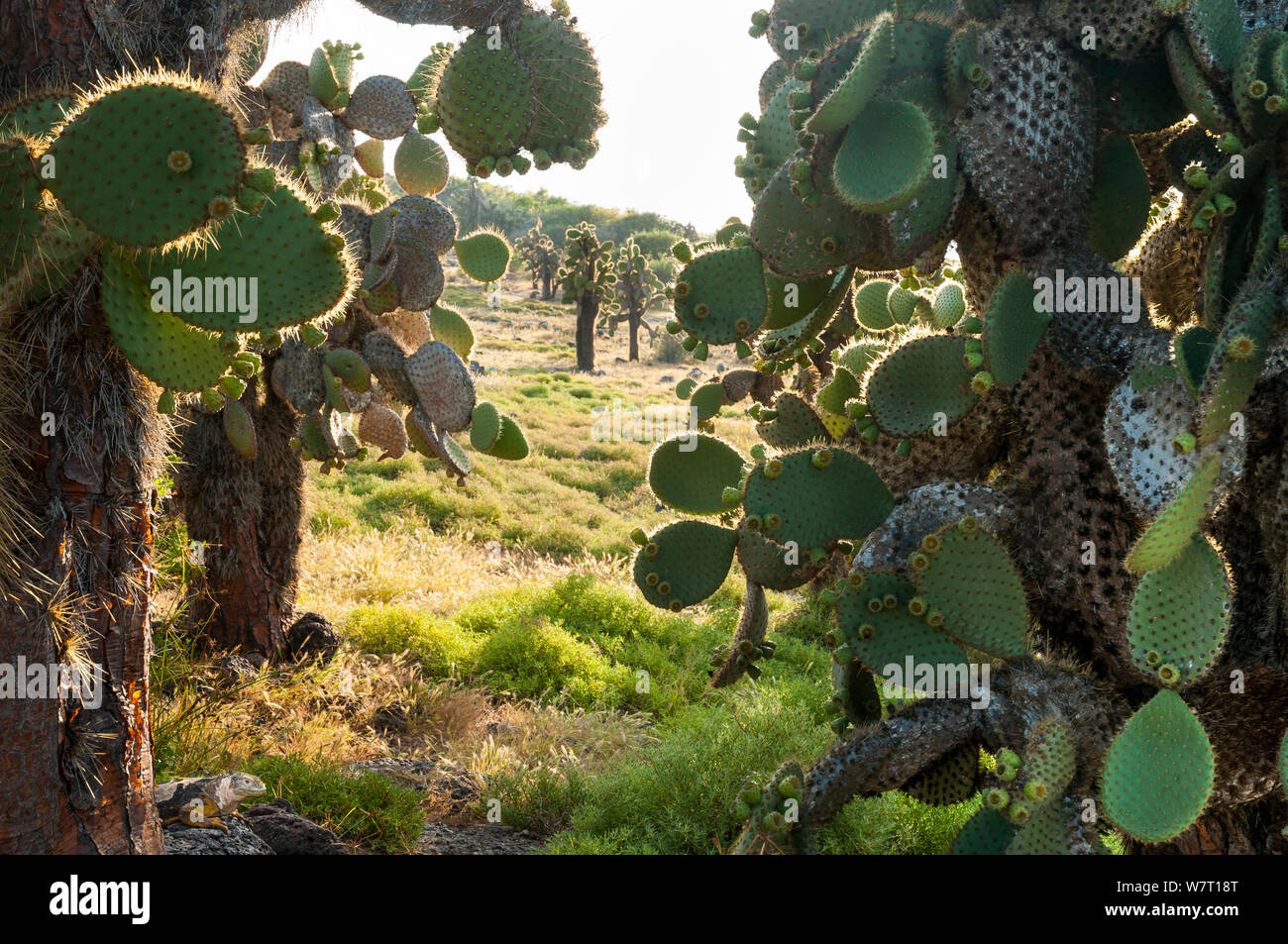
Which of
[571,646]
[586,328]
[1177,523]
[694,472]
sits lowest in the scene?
[571,646]

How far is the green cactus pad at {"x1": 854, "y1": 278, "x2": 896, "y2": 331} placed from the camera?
451 centimetres

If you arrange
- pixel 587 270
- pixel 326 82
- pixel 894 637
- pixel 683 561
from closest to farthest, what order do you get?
pixel 894 637, pixel 683 561, pixel 326 82, pixel 587 270

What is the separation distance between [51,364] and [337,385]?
3.58 m

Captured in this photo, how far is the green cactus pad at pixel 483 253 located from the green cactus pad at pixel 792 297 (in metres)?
3.91

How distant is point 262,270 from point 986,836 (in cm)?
243

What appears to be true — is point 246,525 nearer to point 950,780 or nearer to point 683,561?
point 683,561

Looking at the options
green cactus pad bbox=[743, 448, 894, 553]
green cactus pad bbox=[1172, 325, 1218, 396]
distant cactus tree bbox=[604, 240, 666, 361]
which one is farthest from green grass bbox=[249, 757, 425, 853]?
distant cactus tree bbox=[604, 240, 666, 361]

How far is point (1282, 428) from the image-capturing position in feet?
8.14

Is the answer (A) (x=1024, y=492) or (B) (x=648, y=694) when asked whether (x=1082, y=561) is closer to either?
(A) (x=1024, y=492)

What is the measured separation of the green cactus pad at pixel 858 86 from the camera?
8.10 ft

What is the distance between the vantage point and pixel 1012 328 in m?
2.65

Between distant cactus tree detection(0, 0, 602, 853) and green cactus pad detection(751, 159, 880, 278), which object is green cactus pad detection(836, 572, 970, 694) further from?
distant cactus tree detection(0, 0, 602, 853)

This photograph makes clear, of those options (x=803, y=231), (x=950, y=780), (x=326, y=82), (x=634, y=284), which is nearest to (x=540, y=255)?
(x=634, y=284)

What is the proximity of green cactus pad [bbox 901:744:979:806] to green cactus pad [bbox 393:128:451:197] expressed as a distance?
5373 millimetres
